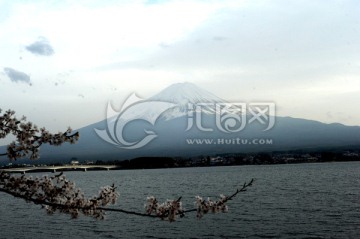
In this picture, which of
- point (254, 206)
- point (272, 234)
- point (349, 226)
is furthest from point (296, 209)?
point (272, 234)

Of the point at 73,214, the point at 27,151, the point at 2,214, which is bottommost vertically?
the point at 2,214

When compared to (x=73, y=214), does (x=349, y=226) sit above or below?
below

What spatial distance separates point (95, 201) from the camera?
529 centimetres

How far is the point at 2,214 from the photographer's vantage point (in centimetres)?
3550

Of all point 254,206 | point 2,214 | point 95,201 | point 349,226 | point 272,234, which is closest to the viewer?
point 95,201

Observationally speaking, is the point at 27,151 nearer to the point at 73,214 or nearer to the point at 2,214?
the point at 73,214

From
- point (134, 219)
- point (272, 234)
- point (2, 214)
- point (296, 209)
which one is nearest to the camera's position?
point (272, 234)

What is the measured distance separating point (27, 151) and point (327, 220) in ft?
76.9

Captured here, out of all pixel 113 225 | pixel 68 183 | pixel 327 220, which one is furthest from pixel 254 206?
pixel 68 183

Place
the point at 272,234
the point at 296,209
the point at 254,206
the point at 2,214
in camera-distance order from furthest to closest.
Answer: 1. the point at 2,214
2. the point at 254,206
3. the point at 296,209
4. the point at 272,234

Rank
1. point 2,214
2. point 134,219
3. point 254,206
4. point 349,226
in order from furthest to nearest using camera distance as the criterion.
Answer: point 2,214 → point 254,206 → point 134,219 → point 349,226

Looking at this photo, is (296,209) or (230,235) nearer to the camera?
(230,235)

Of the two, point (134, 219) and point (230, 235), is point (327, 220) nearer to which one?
point (230, 235)

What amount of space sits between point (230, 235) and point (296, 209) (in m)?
10.7
